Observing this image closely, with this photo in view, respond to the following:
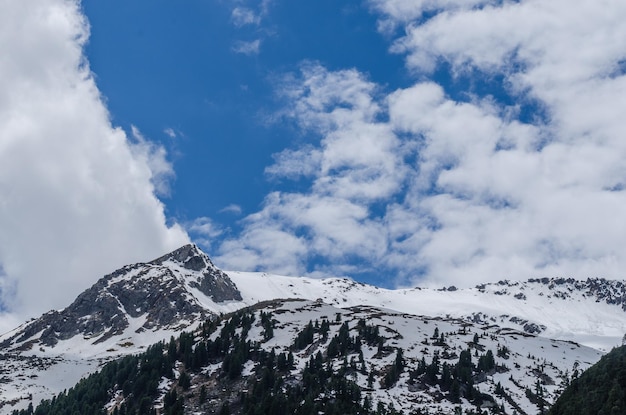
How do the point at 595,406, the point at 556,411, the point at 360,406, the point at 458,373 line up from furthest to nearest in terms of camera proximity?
the point at 458,373 → the point at 360,406 → the point at 556,411 → the point at 595,406

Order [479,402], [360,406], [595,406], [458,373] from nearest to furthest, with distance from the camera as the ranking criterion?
[595,406], [360,406], [479,402], [458,373]

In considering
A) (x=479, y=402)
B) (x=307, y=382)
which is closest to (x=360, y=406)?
(x=307, y=382)

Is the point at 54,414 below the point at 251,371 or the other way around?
below

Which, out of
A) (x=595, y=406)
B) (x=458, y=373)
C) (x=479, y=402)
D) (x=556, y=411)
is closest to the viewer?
(x=595, y=406)

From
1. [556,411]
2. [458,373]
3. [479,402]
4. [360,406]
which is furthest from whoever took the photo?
[458,373]

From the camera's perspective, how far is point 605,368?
106 meters

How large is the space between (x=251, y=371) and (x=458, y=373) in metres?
66.7

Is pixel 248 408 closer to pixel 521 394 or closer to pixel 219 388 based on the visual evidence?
pixel 219 388

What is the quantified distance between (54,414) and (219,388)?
51098mm

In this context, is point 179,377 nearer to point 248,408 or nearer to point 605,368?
point 248,408

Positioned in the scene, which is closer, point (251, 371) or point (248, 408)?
point (248, 408)

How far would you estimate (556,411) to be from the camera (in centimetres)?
11256

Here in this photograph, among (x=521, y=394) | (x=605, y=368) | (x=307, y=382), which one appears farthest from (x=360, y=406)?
(x=605, y=368)

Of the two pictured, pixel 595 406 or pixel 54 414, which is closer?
pixel 595 406
